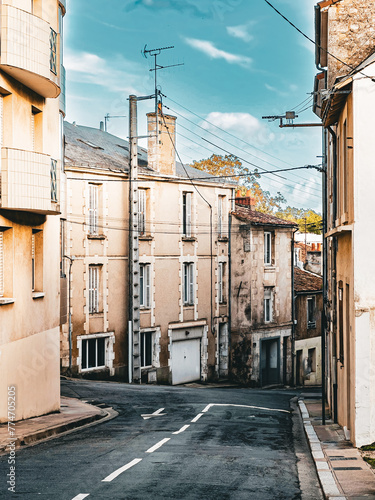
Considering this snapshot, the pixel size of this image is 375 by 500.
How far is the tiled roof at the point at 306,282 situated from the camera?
41781 mm

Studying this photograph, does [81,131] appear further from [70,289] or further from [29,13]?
[29,13]

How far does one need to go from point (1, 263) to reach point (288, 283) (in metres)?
26.7

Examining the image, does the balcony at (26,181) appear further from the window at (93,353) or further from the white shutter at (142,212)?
the white shutter at (142,212)

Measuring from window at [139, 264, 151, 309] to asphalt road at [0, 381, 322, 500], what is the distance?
13760mm

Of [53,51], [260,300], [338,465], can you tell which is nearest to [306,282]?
[260,300]

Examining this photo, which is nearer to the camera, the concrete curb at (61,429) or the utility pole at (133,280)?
the concrete curb at (61,429)

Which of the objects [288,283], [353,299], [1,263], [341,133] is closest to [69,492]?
[353,299]

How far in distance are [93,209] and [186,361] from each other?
9795 mm

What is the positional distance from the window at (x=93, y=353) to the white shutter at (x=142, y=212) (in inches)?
220

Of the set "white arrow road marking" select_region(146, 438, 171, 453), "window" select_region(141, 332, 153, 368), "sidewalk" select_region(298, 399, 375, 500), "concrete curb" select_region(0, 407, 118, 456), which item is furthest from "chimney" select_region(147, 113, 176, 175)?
"white arrow road marking" select_region(146, 438, 171, 453)

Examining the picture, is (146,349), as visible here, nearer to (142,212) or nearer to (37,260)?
(142,212)

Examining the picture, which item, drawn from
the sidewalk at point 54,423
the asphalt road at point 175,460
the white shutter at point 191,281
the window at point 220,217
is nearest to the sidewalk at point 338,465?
the asphalt road at point 175,460

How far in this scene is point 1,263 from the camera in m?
15.4

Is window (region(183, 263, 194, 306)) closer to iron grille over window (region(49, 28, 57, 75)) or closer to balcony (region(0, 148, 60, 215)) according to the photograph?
balcony (region(0, 148, 60, 215))
